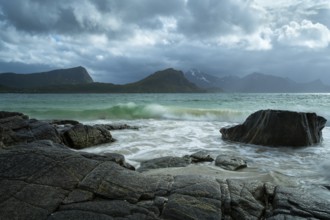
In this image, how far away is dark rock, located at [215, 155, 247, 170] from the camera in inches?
315

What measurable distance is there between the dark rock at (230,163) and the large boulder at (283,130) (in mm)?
3890

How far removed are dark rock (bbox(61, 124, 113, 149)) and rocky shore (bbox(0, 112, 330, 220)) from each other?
5.74 m

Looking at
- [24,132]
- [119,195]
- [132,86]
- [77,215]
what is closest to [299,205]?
[119,195]

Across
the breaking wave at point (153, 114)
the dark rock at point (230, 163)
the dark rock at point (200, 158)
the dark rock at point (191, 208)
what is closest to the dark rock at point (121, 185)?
the dark rock at point (191, 208)

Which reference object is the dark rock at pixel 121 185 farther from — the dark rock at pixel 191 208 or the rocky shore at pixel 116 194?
the dark rock at pixel 191 208

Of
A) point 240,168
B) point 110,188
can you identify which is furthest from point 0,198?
point 240,168

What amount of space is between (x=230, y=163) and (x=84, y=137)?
20.0 ft

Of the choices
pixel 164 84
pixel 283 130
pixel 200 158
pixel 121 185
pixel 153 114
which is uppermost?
pixel 164 84

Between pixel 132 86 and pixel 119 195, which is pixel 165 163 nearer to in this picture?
pixel 119 195

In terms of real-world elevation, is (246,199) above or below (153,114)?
above

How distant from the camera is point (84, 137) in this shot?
11.8m

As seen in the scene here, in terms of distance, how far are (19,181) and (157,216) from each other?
222cm

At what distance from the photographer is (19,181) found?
4.66 meters

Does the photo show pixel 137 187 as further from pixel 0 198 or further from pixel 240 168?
pixel 240 168
